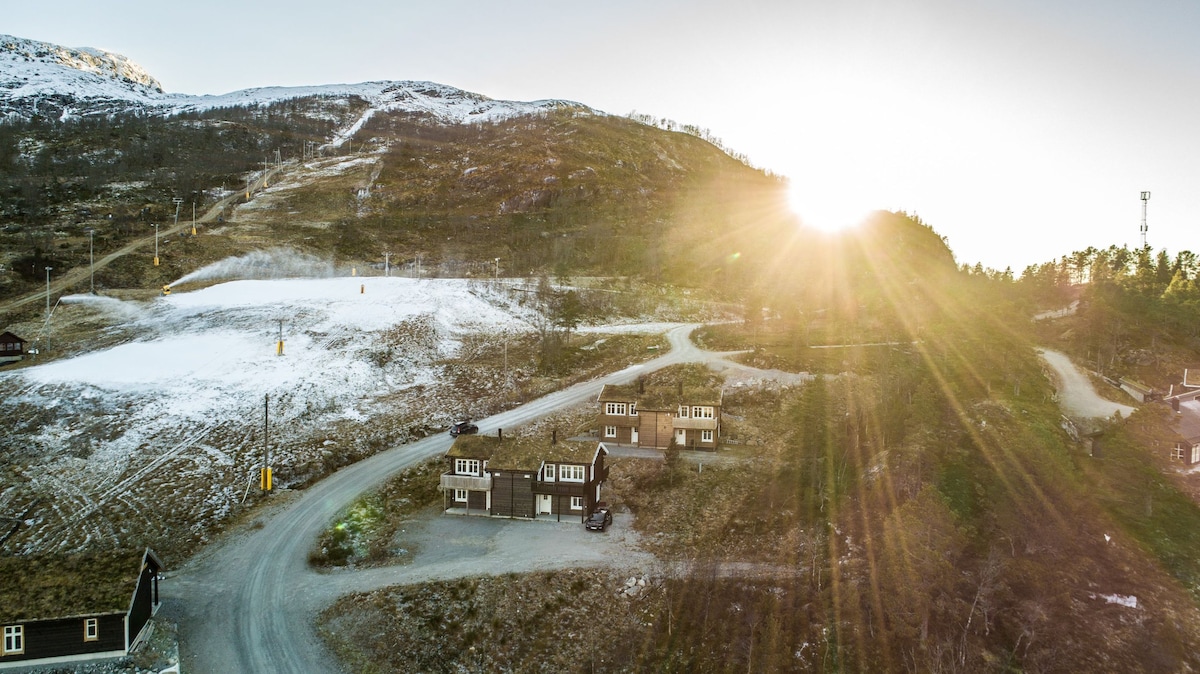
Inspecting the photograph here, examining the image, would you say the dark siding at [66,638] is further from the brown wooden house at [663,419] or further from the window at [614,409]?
the window at [614,409]

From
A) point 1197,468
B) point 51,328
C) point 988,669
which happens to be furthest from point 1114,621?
point 51,328

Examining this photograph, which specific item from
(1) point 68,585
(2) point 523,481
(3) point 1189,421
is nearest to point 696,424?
(2) point 523,481

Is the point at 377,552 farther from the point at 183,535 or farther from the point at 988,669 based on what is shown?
the point at 988,669

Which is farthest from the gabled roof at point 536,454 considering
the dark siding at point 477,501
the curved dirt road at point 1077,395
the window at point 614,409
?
the curved dirt road at point 1077,395

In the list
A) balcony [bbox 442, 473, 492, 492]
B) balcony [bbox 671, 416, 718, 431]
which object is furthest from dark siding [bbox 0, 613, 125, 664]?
balcony [bbox 671, 416, 718, 431]

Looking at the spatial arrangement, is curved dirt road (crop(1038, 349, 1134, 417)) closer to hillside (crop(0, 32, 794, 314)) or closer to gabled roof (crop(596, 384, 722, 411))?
gabled roof (crop(596, 384, 722, 411))
